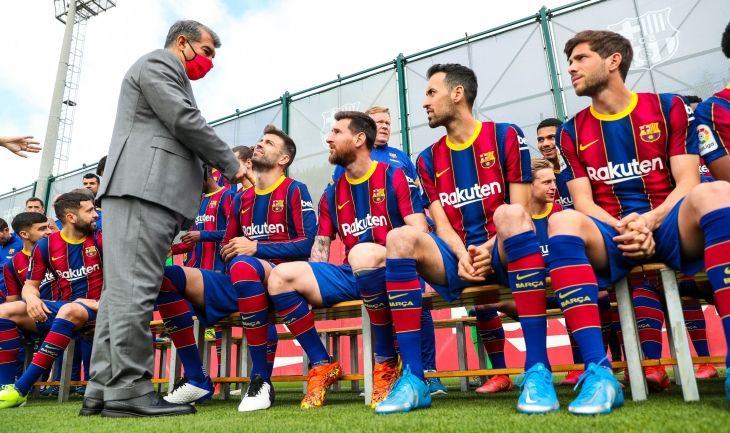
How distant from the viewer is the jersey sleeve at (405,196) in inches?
130

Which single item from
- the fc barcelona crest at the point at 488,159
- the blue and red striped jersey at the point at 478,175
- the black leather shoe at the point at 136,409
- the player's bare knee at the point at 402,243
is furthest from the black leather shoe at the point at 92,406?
the fc barcelona crest at the point at 488,159

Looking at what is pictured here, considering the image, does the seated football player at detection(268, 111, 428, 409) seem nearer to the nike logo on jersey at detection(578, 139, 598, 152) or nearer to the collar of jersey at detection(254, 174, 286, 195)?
the collar of jersey at detection(254, 174, 286, 195)

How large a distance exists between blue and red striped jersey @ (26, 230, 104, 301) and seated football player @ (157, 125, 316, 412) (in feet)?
5.15

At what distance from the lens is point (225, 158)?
9.61ft

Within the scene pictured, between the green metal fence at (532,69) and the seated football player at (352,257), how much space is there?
16.1 feet

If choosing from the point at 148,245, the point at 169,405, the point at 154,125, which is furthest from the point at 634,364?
the point at 154,125

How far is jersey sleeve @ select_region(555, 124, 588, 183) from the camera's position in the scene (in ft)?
8.55

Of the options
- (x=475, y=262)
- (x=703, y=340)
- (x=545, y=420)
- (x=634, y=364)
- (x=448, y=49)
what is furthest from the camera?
(x=448, y=49)

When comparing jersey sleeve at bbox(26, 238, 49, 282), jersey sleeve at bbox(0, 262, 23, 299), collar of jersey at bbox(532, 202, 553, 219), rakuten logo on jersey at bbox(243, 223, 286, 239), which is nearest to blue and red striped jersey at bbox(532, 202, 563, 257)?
collar of jersey at bbox(532, 202, 553, 219)

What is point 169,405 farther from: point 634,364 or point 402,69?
point 402,69

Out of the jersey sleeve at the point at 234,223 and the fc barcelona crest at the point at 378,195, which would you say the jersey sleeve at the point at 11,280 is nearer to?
the jersey sleeve at the point at 234,223

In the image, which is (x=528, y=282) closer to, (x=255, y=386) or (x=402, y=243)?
(x=402, y=243)

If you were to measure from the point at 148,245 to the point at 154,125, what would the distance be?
0.66 metres

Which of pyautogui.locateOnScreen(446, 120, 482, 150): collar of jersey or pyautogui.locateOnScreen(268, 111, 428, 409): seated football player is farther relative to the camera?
pyautogui.locateOnScreen(446, 120, 482, 150): collar of jersey
